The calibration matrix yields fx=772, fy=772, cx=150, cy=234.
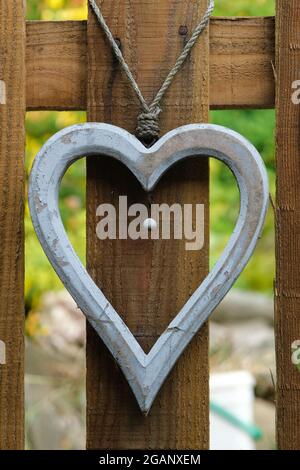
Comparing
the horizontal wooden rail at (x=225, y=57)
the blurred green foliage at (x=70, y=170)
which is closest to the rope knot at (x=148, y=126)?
the horizontal wooden rail at (x=225, y=57)

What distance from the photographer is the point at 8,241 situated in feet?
4.86

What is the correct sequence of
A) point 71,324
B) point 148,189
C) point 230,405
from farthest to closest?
point 71,324, point 230,405, point 148,189

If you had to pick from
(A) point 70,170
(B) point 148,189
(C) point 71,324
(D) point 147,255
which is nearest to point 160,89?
(B) point 148,189

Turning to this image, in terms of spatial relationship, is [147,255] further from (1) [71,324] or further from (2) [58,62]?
(1) [71,324]

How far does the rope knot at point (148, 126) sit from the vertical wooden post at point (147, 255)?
0.04 m

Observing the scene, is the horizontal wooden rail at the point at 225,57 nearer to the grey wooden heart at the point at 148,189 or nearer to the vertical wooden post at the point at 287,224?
the vertical wooden post at the point at 287,224

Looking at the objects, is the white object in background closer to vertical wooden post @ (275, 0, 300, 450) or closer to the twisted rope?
Answer: vertical wooden post @ (275, 0, 300, 450)

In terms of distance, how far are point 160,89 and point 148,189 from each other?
19cm

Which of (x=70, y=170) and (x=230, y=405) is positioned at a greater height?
(x=70, y=170)

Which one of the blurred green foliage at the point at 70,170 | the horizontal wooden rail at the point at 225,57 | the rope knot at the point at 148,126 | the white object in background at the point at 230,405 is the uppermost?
the blurred green foliage at the point at 70,170

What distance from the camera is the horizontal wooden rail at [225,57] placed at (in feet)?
4.89

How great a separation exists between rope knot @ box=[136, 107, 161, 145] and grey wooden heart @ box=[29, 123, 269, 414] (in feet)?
0.10

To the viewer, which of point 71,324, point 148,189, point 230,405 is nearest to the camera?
point 148,189
